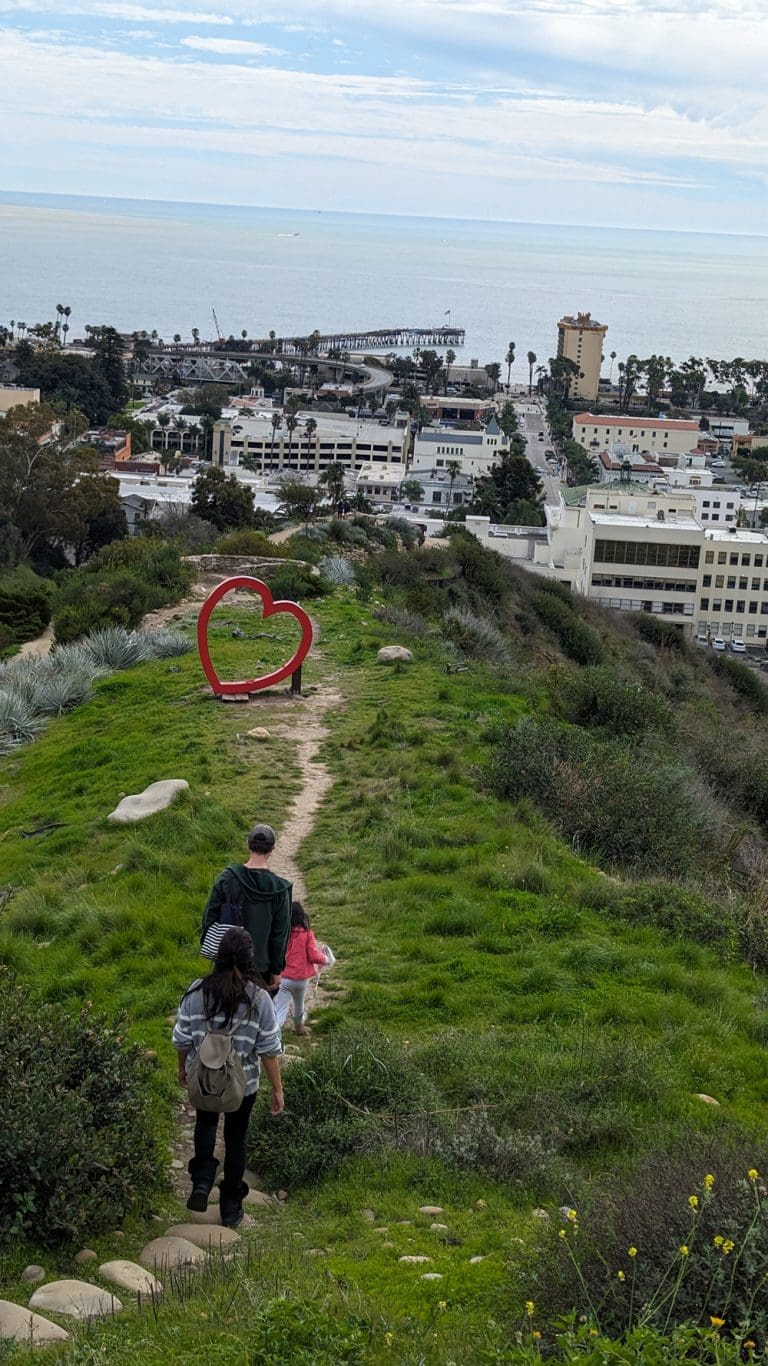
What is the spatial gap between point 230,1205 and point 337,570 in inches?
811

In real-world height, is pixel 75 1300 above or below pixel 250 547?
below

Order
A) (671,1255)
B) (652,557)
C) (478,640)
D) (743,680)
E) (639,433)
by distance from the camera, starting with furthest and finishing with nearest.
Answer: (639,433) → (652,557) → (743,680) → (478,640) → (671,1255)

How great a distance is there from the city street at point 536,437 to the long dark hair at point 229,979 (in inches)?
2925

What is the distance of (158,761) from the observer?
42.9 feet

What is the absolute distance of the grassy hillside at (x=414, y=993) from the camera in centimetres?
456

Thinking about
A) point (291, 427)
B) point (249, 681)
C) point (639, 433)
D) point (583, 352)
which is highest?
point (583, 352)

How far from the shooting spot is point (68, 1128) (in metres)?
5.32

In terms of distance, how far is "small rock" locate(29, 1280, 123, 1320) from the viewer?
179 inches

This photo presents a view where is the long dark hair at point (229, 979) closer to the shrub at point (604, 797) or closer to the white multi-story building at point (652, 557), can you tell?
the shrub at point (604, 797)

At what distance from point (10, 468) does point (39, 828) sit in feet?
96.5

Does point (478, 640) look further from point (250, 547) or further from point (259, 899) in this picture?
point (259, 899)

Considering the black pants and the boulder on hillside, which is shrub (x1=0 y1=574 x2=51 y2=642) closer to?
the boulder on hillside

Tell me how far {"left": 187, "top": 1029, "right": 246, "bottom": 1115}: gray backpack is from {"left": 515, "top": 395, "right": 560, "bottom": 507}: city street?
74.4 metres

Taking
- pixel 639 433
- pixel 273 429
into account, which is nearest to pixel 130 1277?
pixel 273 429
